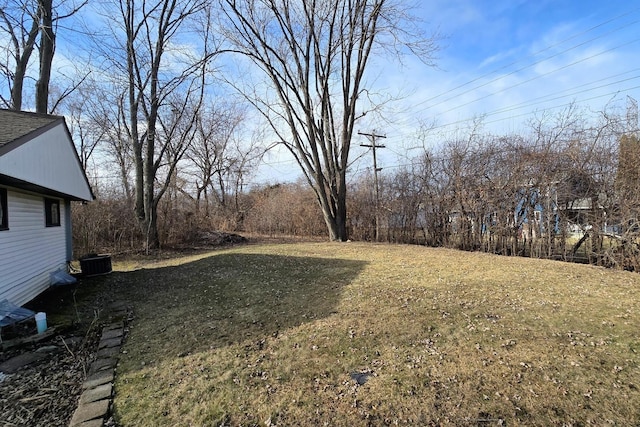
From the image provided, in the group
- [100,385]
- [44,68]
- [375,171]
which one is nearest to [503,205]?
[375,171]

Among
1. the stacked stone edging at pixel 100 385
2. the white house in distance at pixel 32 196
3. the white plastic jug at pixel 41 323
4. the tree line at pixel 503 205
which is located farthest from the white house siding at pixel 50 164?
the tree line at pixel 503 205

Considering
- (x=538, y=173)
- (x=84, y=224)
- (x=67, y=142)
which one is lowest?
(x=84, y=224)

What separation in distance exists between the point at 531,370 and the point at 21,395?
4.42 metres

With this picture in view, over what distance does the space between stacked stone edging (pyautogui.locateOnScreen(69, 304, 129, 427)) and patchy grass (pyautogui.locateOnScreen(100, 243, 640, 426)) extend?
0.32 feet

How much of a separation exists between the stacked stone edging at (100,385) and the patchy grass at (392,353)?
3.8 inches

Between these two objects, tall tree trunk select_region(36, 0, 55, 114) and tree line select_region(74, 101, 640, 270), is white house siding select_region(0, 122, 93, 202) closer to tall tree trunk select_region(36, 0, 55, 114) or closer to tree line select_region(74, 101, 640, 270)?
tall tree trunk select_region(36, 0, 55, 114)

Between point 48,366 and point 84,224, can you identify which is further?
point 84,224

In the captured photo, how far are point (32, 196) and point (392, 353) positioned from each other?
24.3 feet

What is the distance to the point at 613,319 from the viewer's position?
3529mm

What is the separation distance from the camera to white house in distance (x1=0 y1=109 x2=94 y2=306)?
4664mm

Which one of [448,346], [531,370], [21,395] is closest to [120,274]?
[21,395]

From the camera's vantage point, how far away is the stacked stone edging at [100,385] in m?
2.31

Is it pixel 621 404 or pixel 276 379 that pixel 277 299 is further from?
pixel 621 404

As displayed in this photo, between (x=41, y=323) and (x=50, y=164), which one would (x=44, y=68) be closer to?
(x=50, y=164)
